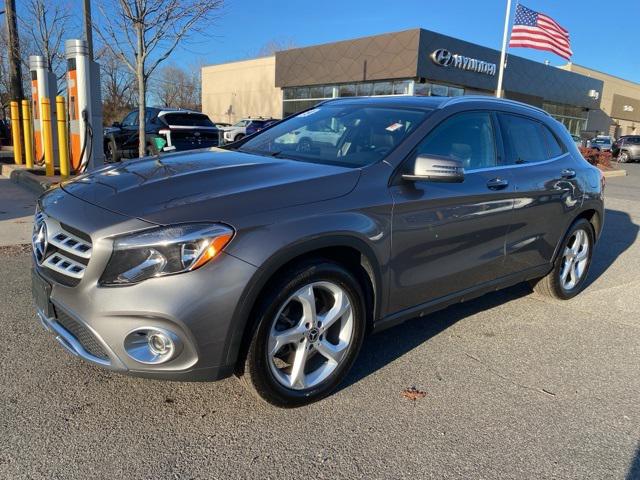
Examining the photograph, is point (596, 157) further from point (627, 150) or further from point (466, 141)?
point (466, 141)

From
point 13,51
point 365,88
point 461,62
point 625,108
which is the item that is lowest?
point 13,51

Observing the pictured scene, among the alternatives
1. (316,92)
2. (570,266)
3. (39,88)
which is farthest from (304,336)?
(316,92)

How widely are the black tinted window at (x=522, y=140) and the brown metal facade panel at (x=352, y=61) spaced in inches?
924

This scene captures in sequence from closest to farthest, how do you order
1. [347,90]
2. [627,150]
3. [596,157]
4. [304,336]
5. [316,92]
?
[304,336] < [596,157] < [347,90] < [627,150] < [316,92]

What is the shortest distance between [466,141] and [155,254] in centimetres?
237

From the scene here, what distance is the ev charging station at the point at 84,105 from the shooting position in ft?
32.6

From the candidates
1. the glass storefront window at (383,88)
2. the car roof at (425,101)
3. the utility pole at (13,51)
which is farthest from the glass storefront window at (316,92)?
the car roof at (425,101)

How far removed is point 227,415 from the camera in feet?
9.03

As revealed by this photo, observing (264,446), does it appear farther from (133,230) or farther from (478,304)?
(478,304)

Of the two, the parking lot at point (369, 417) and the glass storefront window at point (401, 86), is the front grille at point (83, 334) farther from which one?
the glass storefront window at point (401, 86)

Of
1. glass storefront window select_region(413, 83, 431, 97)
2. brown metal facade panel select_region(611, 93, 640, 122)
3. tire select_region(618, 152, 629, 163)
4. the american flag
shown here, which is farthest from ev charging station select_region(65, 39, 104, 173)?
brown metal facade panel select_region(611, 93, 640, 122)

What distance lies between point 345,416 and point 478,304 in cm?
231

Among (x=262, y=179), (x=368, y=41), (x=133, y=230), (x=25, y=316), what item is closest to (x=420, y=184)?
(x=262, y=179)

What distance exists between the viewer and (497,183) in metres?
3.72
